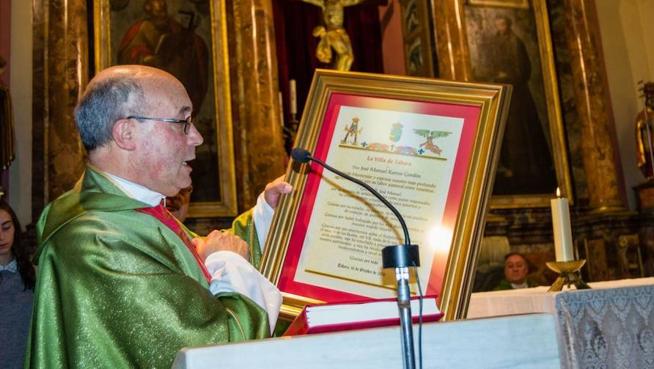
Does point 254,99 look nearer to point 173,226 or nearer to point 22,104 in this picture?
point 22,104

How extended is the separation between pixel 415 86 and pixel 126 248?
3.53 ft

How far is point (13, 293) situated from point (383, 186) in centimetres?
167

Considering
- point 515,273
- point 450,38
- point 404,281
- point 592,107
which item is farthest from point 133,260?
point 592,107

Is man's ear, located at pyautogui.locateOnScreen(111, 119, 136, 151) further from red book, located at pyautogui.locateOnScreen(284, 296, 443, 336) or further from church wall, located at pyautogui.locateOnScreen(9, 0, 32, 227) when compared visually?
church wall, located at pyautogui.locateOnScreen(9, 0, 32, 227)

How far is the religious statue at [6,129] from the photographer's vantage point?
5.59 meters

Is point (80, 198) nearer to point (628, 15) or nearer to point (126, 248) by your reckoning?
point (126, 248)

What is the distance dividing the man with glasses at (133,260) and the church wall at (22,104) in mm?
4067

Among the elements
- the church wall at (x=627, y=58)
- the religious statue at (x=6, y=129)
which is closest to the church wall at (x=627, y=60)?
the church wall at (x=627, y=58)

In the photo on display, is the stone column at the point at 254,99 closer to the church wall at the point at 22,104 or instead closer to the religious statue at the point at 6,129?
the church wall at the point at 22,104

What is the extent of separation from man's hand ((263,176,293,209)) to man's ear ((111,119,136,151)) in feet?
1.66

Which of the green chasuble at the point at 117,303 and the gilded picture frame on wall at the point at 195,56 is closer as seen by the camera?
the green chasuble at the point at 117,303

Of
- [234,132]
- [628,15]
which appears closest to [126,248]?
[234,132]

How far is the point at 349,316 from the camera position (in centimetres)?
146

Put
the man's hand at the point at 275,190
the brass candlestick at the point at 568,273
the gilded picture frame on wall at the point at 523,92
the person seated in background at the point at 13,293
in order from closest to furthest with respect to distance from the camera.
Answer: the man's hand at the point at 275,190 → the brass candlestick at the point at 568,273 → the person seated in background at the point at 13,293 → the gilded picture frame on wall at the point at 523,92
